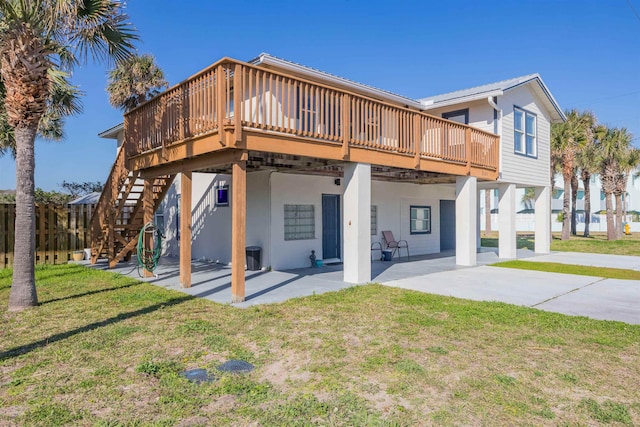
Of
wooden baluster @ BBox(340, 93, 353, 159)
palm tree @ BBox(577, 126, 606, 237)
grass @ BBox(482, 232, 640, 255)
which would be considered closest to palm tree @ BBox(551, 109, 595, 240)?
palm tree @ BBox(577, 126, 606, 237)

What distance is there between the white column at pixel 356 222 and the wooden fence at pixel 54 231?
9.13m

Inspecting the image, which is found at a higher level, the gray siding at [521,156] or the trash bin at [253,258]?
the gray siding at [521,156]

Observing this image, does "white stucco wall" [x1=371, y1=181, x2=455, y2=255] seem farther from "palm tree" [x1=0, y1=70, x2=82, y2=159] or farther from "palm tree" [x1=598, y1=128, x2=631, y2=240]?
"palm tree" [x1=598, y1=128, x2=631, y2=240]

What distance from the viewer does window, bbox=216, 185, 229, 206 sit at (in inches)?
458

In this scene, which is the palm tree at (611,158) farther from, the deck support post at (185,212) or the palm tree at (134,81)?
the deck support post at (185,212)

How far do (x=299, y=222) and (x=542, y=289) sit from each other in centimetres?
610

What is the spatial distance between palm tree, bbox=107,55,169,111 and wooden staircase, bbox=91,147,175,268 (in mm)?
5792

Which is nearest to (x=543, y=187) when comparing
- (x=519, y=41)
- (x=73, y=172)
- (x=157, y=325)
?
(x=519, y=41)

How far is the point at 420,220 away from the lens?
1534 centimetres

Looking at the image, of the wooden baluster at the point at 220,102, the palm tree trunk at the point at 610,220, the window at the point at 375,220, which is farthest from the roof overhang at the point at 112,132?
the palm tree trunk at the point at 610,220

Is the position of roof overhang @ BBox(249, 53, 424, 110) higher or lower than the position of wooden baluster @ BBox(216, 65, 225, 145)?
higher

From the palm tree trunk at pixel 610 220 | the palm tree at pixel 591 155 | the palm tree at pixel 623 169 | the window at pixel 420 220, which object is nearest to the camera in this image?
the window at pixel 420 220

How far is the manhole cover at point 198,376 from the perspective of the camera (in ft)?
12.4

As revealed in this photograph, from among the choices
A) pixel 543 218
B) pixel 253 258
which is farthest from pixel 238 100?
pixel 543 218
